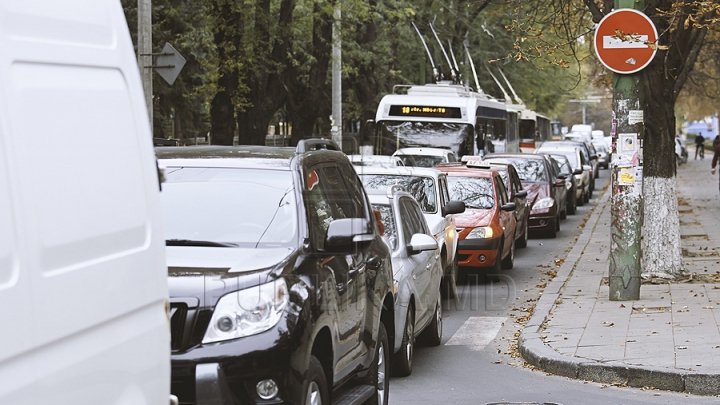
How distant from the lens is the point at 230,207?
6.24 m

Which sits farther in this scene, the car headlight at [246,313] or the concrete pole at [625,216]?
the concrete pole at [625,216]

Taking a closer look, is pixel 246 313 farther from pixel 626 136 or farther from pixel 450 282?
pixel 450 282

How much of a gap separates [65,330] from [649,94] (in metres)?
10.9

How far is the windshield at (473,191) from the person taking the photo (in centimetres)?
1617

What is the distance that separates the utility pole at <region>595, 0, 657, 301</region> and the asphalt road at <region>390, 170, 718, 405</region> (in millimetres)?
1179

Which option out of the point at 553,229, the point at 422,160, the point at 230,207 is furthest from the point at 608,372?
the point at 422,160

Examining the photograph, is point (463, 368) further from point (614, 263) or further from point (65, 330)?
point (65, 330)

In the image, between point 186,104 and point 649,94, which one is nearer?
point 649,94

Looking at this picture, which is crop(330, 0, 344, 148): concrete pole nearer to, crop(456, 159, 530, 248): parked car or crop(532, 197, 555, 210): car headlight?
crop(532, 197, 555, 210): car headlight

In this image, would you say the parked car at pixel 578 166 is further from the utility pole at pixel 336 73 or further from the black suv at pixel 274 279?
the black suv at pixel 274 279

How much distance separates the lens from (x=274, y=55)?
99.5 feet

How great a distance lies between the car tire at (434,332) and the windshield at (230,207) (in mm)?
4081

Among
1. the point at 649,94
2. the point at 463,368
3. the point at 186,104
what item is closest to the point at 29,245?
the point at 463,368

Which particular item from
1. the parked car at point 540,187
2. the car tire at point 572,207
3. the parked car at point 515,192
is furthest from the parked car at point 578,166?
the parked car at point 515,192
